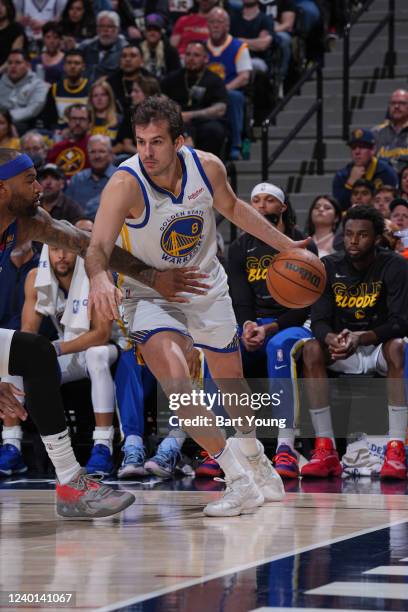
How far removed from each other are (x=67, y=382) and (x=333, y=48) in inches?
252

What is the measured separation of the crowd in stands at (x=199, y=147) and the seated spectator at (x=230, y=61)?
0.01 meters

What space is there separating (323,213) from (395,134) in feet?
5.69

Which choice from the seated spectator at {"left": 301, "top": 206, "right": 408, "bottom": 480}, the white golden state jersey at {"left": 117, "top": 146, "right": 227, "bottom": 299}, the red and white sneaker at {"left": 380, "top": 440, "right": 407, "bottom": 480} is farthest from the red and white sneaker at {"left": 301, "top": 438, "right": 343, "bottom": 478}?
the white golden state jersey at {"left": 117, "top": 146, "right": 227, "bottom": 299}

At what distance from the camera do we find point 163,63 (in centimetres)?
1188

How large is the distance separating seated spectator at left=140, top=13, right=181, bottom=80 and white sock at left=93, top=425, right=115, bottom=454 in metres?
5.42

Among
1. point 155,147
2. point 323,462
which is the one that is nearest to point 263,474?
point 323,462

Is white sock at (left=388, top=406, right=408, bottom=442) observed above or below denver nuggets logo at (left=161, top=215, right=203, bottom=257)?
below

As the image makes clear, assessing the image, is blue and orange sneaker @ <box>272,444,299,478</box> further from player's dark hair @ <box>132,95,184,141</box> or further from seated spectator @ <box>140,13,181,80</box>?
seated spectator @ <box>140,13,181,80</box>

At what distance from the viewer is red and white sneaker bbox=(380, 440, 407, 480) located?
22.2 ft

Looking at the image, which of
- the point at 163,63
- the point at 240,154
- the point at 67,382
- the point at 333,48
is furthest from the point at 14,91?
the point at 67,382

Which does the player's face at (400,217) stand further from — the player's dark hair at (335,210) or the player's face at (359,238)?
the player's face at (359,238)

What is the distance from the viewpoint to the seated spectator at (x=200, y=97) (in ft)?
34.5

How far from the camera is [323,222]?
27.9 ft

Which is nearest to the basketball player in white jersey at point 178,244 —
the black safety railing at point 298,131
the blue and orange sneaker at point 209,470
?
the blue and orange sneaker at point 209,470
